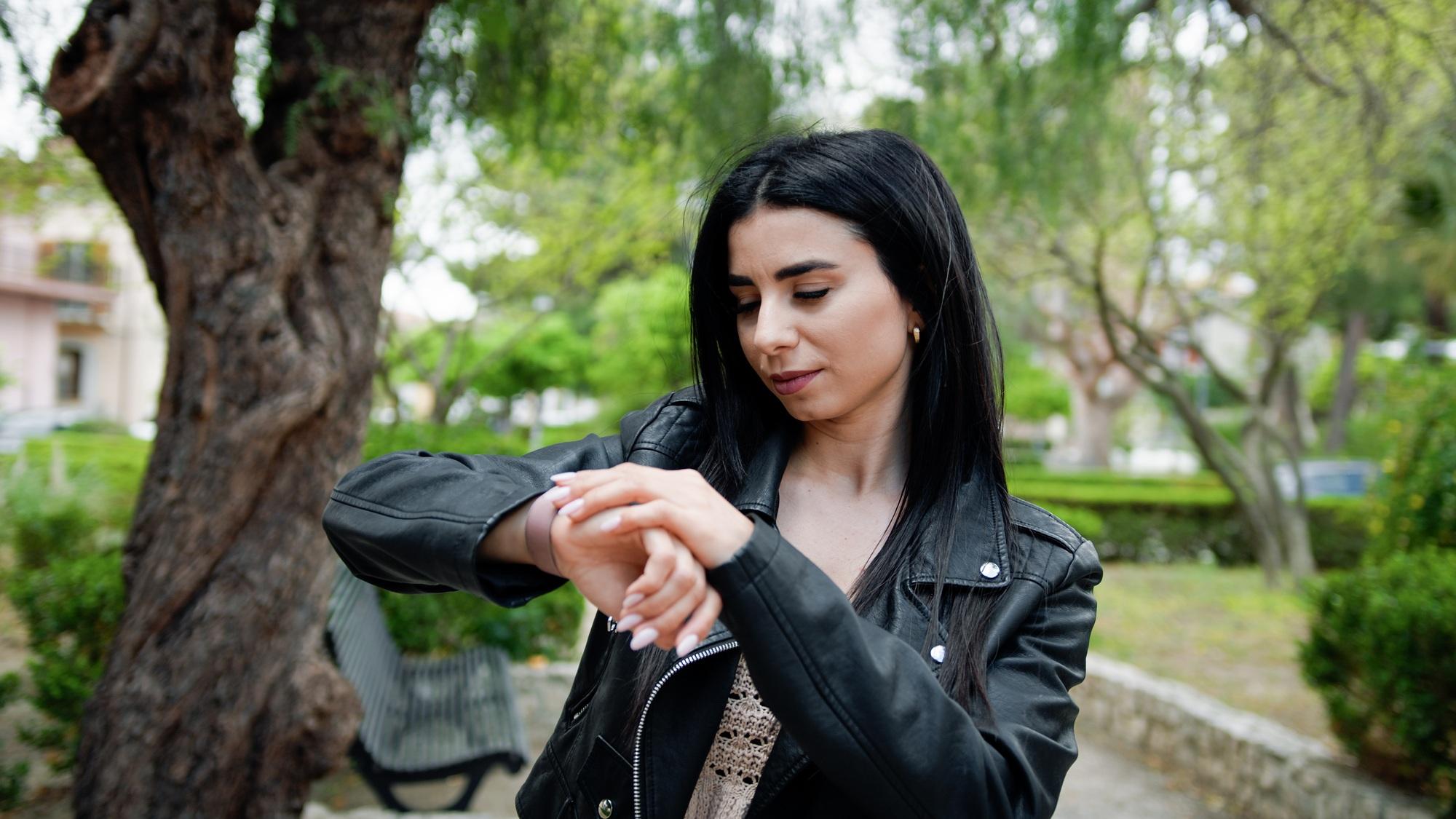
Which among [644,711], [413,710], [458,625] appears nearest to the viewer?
[644,711]

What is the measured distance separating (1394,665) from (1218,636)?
511 centimetres

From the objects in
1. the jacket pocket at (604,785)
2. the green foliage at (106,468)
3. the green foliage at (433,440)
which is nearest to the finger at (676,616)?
the jacket pocket at (604,785)

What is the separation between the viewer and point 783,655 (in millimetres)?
1188

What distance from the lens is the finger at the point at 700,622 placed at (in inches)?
46.0

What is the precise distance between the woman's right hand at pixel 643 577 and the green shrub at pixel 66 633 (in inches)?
135

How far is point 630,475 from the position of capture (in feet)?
4.02

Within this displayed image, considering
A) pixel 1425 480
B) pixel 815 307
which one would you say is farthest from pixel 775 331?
pixel 1425 480

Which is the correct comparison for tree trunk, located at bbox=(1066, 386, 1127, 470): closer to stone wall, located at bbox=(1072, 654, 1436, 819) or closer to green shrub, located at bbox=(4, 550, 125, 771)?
stone wall, located at bbox=(1072, 654, 1436, 819)

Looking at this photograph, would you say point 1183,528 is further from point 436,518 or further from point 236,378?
point 436,518

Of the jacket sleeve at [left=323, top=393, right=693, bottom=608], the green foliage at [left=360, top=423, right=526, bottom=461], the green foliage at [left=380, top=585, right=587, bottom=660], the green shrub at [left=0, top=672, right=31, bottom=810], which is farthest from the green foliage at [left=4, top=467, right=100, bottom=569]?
the jacket sleeve at [left=323, top=393, right=693, bottom=608]

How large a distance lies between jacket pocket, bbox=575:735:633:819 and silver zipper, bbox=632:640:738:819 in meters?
→ 0.02

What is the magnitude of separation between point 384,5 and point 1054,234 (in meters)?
7.94

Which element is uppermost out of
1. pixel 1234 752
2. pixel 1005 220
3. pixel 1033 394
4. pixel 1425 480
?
pixel 1005 220

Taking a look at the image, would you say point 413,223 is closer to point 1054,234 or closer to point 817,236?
point 1054,234
